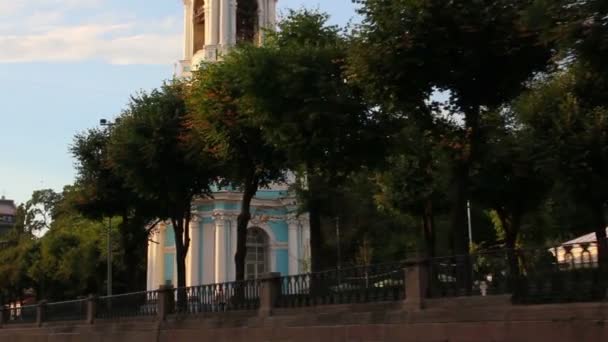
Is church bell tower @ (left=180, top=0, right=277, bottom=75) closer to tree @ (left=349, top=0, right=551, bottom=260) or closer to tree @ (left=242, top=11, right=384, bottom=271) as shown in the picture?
tree @ (left=242, top=11, right=384, bottom=271)

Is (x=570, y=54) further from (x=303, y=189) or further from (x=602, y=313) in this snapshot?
(x=303, y=189)

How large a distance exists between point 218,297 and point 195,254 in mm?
33417

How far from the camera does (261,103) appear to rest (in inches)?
930

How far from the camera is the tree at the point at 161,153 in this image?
2947 centimetres

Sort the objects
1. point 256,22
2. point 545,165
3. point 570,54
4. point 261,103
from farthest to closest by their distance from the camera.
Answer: point 256,22 → point 545,165 → point 261,103 → point 570,54

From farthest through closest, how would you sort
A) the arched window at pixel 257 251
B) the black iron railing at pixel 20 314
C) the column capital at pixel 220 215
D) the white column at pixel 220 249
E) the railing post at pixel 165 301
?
1. the arched window at pixel 257 251
2. the column capital at pixel 220 215
3. the white column at pixel 220 249
4. the black iron railing at pixel 20 314
5. the railing post at pixel 165 301

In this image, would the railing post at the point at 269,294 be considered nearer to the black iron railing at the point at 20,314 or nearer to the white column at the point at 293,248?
the black iron railing at the point at 20,314

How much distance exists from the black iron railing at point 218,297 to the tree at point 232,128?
5.32 feet

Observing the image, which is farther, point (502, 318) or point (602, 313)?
point (502, 318)

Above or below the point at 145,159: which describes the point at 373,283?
below

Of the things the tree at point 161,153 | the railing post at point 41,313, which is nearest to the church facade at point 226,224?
the railing post at point 41,313

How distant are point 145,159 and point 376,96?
1181cm

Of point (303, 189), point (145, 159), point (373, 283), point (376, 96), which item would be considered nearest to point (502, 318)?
point (373, 283)

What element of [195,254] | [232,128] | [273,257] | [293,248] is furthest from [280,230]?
[232,128]
